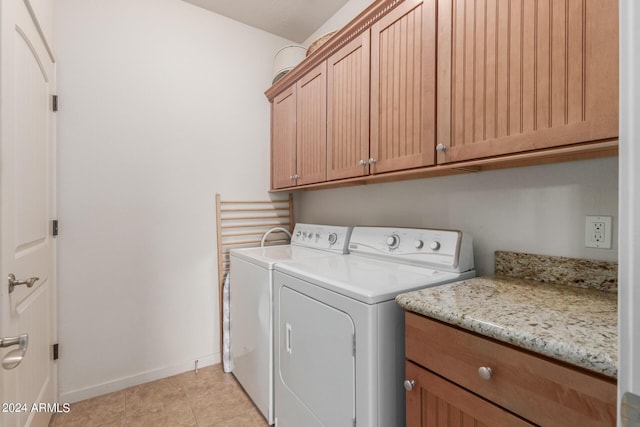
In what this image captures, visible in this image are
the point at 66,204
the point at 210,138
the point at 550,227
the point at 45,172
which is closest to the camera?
the point at 550,227

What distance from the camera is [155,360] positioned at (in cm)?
215

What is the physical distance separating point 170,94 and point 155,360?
1.93m

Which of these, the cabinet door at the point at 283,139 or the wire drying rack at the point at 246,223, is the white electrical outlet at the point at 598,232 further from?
the wire drying rack at the point at 246,223

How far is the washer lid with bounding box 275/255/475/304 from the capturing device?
107 cm

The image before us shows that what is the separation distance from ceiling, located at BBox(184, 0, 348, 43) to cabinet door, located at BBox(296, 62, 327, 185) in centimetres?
64

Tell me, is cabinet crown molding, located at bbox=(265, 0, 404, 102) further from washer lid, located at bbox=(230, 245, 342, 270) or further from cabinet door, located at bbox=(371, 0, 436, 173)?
washer lid, located at bbox=(230, 245, 342, 270)

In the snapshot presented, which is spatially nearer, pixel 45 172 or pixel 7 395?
pixel 7 395

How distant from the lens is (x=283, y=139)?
7.97 feet

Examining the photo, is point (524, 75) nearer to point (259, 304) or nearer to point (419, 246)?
point (419, 246)

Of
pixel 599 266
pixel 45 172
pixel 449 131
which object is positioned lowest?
pixel 599 266

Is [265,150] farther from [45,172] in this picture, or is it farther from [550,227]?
[550,227]

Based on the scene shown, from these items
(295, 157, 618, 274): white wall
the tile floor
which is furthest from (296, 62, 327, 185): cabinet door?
the tile floor

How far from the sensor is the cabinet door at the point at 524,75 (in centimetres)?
85

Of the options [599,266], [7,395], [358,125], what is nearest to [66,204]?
[7,395]
